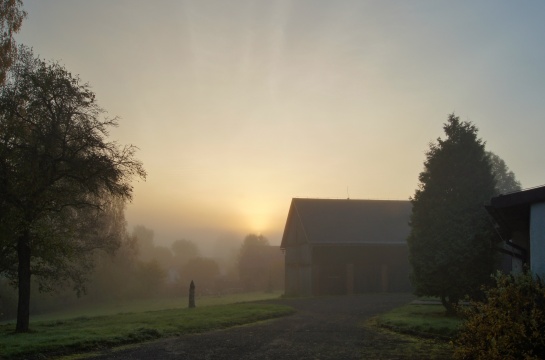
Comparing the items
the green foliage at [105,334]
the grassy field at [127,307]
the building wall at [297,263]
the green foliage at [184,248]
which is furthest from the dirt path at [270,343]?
the green foliage at [184,248]

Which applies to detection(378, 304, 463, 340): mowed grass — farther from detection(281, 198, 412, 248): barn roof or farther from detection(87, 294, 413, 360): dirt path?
detection(281, 198, 412, 248): barn roof

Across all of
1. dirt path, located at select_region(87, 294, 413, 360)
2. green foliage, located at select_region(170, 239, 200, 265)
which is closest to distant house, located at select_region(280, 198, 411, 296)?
dirt path, located at select_region(87, 294, 413, 360)

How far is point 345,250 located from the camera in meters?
39.7

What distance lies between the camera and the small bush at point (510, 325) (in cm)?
778

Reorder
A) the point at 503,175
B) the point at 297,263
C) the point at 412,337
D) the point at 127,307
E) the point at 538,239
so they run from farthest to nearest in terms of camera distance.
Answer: the point at 503,175
the point at 127,307
the point at 297,263
the point at 412,337
the point at 538,239

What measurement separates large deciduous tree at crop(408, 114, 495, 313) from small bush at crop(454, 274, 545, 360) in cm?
900

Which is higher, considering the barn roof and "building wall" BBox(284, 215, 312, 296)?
the barn roof

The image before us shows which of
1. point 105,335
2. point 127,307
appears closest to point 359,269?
point 127,307

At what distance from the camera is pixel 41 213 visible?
18.0 m

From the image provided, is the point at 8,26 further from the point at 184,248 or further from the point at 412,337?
the point at 184,248

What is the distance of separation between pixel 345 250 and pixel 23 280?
26.9m

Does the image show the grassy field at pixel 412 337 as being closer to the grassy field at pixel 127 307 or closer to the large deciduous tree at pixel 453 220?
the large deciduous tree at pixel 453 220

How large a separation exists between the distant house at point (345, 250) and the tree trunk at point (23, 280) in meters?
24.1

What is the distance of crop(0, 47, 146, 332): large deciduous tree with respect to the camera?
16625 millimetres
